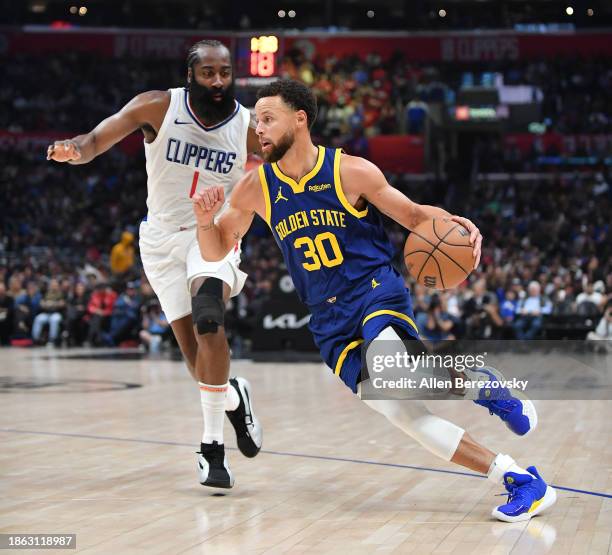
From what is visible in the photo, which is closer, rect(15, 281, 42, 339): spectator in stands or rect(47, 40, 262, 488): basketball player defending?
rect(47, 40, 262, 488): basketball player defending

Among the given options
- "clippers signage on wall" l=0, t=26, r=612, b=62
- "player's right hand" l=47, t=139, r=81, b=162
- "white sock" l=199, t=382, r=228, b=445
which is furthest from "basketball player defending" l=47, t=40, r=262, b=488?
"clippers signage on wall" l=0, t=26, r=612, b=62

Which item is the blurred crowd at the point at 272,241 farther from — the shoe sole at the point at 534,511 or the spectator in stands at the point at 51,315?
the shoe sole at the point at 534,511

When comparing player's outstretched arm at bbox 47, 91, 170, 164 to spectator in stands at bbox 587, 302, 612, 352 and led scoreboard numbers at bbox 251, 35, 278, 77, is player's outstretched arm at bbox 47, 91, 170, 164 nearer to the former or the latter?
spectator in stands at bbox 587, 302, 612, 352

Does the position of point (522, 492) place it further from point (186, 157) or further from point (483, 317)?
point (483, 317)

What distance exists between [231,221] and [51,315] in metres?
14.2

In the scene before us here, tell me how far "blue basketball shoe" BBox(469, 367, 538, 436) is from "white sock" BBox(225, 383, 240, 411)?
1643mm

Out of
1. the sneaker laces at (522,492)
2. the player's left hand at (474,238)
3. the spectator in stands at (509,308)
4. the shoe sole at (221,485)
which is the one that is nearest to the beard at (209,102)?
the player's left hand at (474,238)

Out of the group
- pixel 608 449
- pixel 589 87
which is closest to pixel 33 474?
pixel 608 449

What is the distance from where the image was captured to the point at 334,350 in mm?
4492

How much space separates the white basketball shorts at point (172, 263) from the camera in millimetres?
5527

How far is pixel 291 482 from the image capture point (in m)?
5.18

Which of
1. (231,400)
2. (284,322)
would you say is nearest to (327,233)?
(231,400)

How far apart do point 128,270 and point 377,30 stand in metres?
15.2

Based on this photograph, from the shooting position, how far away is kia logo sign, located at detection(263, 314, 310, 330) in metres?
15.5
